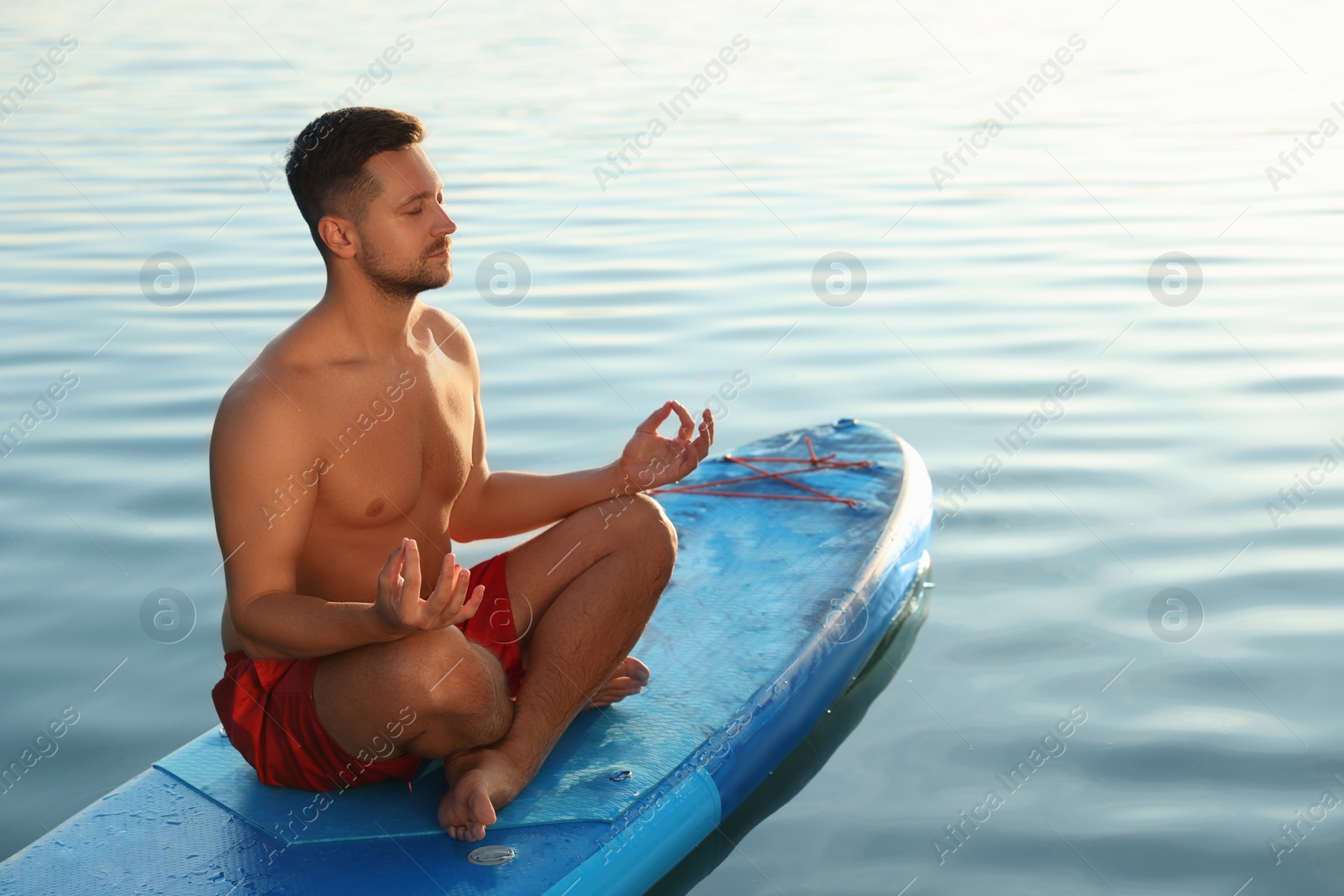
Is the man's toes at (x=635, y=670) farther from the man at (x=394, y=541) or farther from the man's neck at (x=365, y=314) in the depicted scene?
the man's neck at (x=365, y=314)

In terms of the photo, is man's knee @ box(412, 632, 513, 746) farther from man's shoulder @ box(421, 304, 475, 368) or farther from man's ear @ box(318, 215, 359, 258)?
man's ear @ box(318, 215, 359, 258)

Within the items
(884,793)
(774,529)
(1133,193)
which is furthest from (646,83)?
(884,793)

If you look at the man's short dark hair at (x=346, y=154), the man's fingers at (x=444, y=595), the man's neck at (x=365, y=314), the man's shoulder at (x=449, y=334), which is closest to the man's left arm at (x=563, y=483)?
the man's shoulder at (x=449, y=334)

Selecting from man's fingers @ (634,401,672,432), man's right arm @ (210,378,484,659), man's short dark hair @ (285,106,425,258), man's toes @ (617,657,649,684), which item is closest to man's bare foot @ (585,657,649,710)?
man's toes @ (617,657,649,684)

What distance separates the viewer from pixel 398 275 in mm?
2740

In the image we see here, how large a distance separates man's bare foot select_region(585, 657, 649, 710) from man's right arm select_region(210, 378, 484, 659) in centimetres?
74

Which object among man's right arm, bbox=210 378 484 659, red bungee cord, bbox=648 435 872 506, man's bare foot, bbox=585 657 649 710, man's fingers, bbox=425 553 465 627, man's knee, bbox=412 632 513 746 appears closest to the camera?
man's fingers, bbox=425 553 465 627

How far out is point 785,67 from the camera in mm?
15906

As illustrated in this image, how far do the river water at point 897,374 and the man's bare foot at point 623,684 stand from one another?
1.36ft

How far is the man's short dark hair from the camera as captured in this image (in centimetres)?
268

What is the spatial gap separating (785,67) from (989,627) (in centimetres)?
1289

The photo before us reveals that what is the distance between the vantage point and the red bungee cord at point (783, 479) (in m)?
4.31

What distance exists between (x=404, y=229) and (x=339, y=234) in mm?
126

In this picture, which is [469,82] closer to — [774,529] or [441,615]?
[774,529]
